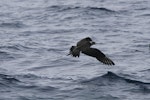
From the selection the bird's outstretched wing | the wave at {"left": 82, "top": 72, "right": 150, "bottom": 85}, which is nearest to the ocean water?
the wave at {"left": 82, "top": 72, "right": 150, "bottom": 85}

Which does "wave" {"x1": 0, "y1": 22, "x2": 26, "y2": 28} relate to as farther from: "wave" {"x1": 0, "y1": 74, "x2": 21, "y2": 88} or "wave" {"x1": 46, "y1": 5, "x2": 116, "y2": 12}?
"wave" {"x1": 0, "y1": 74, "x2": 21, "y2": 88}

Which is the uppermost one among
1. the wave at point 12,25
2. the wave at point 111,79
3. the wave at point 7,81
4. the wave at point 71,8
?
the wave at point 71,8

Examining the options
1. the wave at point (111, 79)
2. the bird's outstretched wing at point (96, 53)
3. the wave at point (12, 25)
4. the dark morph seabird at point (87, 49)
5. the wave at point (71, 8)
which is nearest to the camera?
the dark morph seabird at point (87, 49)

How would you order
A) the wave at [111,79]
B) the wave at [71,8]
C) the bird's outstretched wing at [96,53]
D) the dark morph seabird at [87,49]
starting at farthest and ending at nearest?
1. the wave at [71,8]
2. the wave at [111,79]
3. the bird's outstretched wing at [96,53]
4. the dark morph seabird at [87,49]

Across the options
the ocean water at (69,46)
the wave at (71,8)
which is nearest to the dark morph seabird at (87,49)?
the ocean water at (69,46)

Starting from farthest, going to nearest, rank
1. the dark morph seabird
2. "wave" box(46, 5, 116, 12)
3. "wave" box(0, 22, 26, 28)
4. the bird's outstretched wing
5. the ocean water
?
"wave" box(46, 5, 116, 12) < "wave" box(0, 22, 26, 28) < the bird's outstretched wing < the dark morph seabird < the ocean water

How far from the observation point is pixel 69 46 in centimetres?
1917

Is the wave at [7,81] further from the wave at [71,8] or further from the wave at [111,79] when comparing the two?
the wave at [71,8]

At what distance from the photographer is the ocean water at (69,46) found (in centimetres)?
1462

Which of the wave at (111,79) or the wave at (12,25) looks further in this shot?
the wave at (12,25)

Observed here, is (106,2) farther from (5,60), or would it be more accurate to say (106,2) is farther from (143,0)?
(5,60)

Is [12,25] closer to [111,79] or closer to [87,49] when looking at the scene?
[111,79]

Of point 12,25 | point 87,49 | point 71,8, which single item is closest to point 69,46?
point 12,25

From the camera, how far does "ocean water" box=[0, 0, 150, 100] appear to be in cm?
1462
